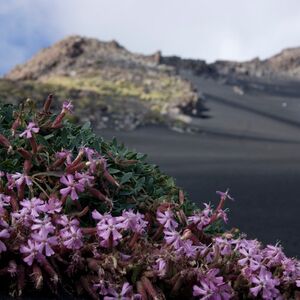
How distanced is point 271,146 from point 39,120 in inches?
512

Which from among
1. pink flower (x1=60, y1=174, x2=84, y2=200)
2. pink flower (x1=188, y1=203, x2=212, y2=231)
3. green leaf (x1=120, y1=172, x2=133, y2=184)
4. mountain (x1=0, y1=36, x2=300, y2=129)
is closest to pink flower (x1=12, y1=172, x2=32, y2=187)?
pink flower (x1=60, y1=174, x2=84, y2=200)

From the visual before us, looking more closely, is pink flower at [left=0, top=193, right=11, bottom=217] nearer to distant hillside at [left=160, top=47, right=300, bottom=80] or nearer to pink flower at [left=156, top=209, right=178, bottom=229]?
pink flower at [left=156, top=209, right=178, bottom=229]

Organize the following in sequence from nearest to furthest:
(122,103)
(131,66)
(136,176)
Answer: (136,176) → (122,103) → (131,66)

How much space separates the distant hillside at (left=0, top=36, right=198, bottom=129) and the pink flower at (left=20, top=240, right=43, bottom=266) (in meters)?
12.6

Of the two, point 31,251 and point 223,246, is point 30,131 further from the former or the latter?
point 223,246

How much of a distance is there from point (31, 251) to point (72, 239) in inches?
5.0

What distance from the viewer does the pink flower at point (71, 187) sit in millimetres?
2062

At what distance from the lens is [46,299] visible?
1945mm

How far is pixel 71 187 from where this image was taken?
2.08m

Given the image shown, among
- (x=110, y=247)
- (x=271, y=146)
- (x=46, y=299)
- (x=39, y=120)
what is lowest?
(x=271, y=146)

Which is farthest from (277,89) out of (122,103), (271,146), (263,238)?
(263,238)

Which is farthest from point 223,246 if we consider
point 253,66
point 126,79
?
point 253,66

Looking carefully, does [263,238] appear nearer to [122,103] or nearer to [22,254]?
[22,254]

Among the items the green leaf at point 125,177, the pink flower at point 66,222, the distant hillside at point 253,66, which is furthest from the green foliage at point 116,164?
the distant hillside at point 253,66
